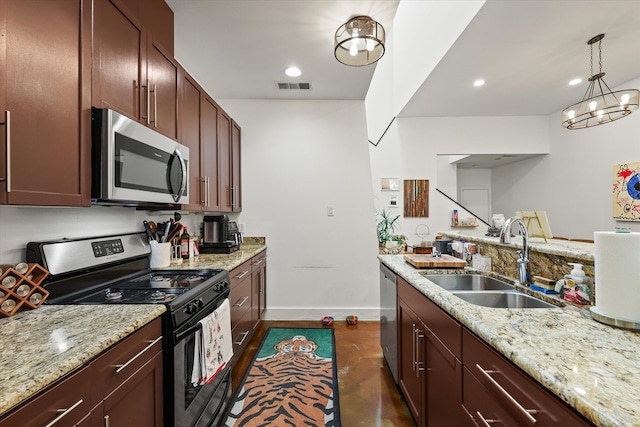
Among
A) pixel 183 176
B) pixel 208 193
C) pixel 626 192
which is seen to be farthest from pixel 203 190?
pixel 626 192

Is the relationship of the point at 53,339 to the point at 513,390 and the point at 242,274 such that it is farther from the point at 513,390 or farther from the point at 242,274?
the point at 242,274

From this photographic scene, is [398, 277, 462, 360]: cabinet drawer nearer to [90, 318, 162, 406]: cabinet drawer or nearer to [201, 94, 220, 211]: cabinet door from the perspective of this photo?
[90, 318, 162, 406]: cabinet drawer

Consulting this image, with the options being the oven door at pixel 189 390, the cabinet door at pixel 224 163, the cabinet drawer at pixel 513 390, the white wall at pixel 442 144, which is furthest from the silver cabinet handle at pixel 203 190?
the white wall at pixel 442 144

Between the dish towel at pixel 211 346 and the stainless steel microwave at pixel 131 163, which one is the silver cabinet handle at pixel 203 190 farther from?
the dish towel at pixel 211 346

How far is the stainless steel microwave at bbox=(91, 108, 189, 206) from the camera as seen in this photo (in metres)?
1.20

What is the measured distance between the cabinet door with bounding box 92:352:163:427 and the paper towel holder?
1.62 m

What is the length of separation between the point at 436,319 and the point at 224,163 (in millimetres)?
2352

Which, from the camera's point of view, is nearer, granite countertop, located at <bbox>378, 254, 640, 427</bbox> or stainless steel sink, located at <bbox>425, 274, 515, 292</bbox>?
granite countertop, located at <bbox>378, 254, 640, 427</bbox>

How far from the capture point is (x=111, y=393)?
0.90 m

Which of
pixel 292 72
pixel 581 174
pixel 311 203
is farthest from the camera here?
pixel 581 174

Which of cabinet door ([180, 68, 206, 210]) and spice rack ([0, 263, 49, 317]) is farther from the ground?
cabinet door ([180, 68, 206, 210])

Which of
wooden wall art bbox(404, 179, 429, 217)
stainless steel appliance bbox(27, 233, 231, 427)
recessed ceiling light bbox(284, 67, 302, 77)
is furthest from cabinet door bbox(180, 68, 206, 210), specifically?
wooden wall art bbox(404, 179, 429, 217)

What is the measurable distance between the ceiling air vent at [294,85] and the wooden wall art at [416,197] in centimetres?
255

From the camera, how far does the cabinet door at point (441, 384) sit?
114 cm
